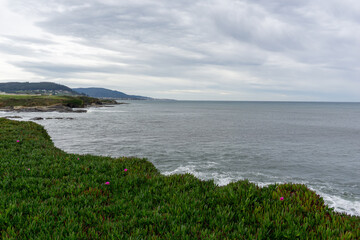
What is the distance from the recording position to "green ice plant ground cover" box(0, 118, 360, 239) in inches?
182

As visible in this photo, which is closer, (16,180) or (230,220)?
(230,220)

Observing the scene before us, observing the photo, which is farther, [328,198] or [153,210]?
[328,198]

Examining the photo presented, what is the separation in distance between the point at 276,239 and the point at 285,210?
117cm

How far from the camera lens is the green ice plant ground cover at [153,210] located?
4.61 m

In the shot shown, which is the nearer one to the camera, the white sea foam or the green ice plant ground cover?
the green ice plant ground cover

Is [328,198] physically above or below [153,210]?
below

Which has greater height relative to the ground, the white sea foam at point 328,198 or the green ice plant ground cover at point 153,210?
the green ice plant ground cover at point 153,210

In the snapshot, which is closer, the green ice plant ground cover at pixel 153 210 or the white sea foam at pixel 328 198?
the green ice plant ground cover at pixel 153 210

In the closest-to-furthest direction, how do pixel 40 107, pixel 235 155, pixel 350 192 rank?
1. pixel 350 192
2. pixel 235 155
3. pixel 40 107

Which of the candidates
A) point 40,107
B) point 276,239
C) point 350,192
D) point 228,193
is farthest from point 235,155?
point 40,107

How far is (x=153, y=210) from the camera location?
18.1 ft

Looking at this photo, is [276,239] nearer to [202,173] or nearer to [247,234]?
[247,234]

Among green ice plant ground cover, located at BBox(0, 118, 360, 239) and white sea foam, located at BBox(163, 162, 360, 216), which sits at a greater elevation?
green ice plant ground cover, located at BBox(0, 118, 360, 239)

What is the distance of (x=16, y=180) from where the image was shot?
7277mm
